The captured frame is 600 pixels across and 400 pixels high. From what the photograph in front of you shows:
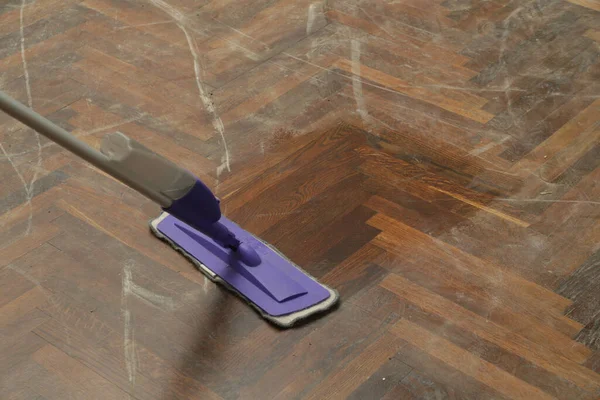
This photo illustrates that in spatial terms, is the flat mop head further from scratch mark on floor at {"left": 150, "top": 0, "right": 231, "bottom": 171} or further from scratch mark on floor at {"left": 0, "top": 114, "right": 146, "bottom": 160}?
scratch mark on floor at {"left": 0, "top": 114, "right": 146, "bottom": 160}

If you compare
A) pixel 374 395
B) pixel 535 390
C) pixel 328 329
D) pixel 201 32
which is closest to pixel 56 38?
pixel 201 32

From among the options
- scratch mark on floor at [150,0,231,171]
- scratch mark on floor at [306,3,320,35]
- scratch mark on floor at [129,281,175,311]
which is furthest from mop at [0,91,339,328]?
scratch mark on floor at [306,3,320,35]

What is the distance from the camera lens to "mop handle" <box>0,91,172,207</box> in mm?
1565

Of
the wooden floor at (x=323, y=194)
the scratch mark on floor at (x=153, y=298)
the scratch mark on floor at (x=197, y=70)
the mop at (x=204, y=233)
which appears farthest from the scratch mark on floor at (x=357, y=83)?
the scratch mark on floor at (x=153, y=298)

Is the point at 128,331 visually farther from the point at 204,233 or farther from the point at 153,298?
the point at 204,233

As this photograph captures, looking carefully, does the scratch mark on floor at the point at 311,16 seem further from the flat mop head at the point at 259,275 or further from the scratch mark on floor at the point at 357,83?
the flat mop head at the point at 259,275

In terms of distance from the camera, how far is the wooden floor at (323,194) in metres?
1.73

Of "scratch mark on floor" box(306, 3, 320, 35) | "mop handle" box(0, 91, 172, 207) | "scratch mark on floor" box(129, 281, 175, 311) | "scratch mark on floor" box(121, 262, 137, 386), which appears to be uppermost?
"mop handle" box(0, 91, 172, 207)

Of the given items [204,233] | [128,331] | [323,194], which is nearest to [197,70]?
[323,194]

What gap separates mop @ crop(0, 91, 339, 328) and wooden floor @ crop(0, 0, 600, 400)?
4 centimetres

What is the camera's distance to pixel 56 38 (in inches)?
105

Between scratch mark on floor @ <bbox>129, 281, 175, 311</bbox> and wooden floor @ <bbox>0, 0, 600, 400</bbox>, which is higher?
wooden floor @ <bbox>0, 0, 600, 400</bbox>

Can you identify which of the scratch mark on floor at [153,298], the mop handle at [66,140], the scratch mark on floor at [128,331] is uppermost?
the mop handle at [66,140]

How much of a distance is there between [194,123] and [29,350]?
2.54ft
